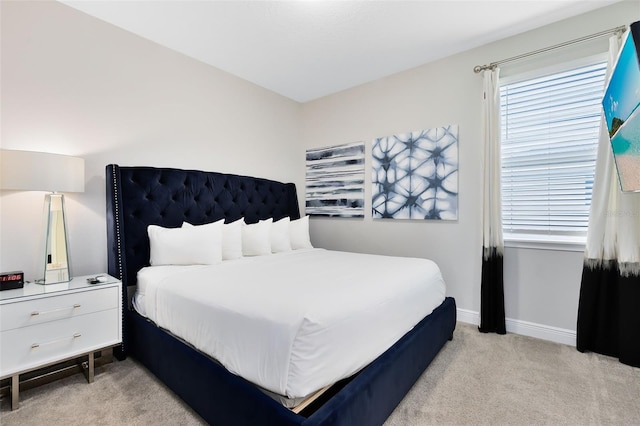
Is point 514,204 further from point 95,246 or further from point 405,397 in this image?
point 95,246

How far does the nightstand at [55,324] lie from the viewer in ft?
5.34

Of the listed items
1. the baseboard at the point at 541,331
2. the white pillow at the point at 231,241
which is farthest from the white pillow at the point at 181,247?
the baseboard at the point at 541,331

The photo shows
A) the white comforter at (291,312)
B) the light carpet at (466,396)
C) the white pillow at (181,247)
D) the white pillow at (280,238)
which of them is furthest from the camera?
the white pillow at (280,238)

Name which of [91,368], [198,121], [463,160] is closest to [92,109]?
[198,121]

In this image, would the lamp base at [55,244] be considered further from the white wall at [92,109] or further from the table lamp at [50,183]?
the white wall at [92,109]

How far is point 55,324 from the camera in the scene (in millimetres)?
1776

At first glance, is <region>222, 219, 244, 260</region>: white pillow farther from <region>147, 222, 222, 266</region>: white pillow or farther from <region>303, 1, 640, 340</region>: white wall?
<region>303, 1, 640, 340</region>: white wall

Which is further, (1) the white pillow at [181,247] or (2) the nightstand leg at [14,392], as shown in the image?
(1) the white pillow at [181,247]

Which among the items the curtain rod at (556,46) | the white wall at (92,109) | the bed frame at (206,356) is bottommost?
the bed frame at (206,356)

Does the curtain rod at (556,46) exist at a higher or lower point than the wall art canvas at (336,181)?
higher

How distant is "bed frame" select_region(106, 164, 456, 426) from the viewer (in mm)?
1250

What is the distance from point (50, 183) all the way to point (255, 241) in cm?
157

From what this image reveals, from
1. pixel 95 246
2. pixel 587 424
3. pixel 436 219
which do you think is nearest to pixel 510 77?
pixel 436 219

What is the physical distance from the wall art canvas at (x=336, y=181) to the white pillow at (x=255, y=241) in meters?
1.24
